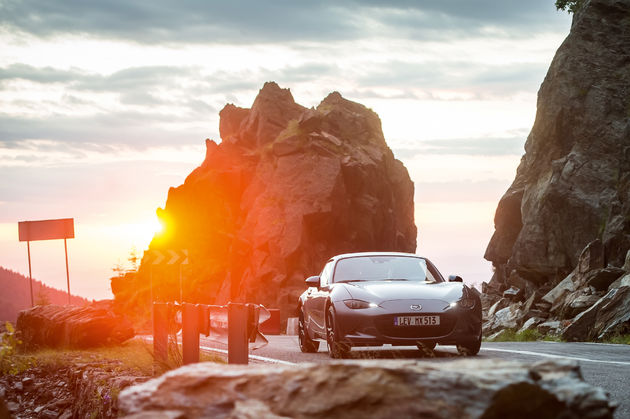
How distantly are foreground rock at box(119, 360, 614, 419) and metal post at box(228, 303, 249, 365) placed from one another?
513 centimetres

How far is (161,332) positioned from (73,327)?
26.3 ft

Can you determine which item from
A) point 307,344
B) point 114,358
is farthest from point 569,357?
point 114,358

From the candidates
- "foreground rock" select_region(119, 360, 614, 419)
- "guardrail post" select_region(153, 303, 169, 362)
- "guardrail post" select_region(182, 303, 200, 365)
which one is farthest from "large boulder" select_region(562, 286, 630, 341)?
"foreground rock" select_region(119, 360, 614, 419)

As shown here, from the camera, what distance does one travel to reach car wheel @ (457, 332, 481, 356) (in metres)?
11.9

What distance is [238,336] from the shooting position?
348 inches

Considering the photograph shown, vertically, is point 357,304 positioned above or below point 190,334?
above

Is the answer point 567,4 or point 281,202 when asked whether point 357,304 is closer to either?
point 567,4

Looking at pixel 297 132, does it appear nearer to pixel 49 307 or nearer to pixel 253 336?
pixel 49 307

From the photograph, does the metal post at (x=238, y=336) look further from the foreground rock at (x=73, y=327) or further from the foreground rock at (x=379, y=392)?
the foreground rock at (x=73, y=327)

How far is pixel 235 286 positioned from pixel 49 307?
67254mm

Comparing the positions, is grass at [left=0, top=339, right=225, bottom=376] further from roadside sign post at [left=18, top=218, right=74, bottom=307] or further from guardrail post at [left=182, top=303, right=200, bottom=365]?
roadside sign post at [left=18, top=218, right=74, bottom=307]

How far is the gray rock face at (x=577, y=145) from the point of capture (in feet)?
122

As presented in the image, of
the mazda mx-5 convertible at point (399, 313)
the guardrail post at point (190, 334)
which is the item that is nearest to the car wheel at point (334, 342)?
the mazda mx-5 convertible at point (399, 313)

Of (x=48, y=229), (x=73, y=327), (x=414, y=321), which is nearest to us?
(x=414, y=321)
